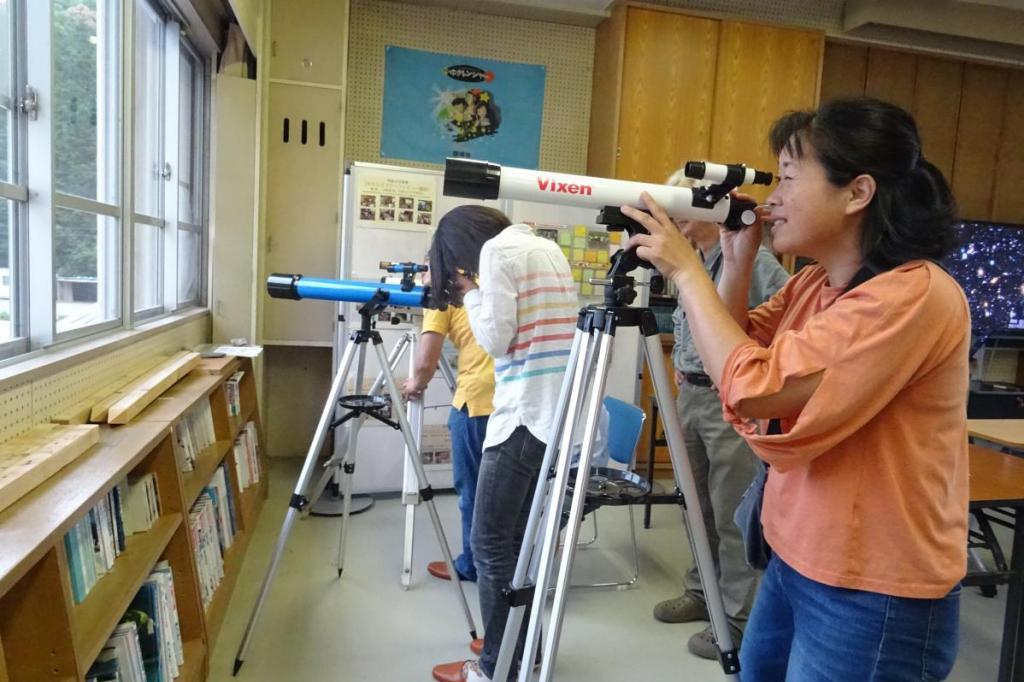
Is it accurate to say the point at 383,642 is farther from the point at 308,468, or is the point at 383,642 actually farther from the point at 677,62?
the point at 677,62

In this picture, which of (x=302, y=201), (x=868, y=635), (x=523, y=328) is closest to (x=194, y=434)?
(x=523, y=328)

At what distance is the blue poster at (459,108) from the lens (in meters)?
4.05

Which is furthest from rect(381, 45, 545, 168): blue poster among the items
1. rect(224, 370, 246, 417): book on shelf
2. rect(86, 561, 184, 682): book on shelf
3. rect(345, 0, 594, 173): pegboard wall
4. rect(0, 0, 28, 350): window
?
rect(86, 561, 184, 682): book on shelf

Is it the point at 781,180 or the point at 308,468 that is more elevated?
the point at 781,180

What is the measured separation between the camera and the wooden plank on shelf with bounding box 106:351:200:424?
5.59 ft

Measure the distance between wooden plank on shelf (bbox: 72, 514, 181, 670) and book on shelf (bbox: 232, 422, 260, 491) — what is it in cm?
108

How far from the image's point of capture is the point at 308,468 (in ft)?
6.57

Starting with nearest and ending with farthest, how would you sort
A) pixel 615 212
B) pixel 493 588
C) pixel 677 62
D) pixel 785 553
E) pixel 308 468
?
pixel 785 553 → pixel 615 212 → pixel 493 588 → pixel 308 468 → pixel 677 62

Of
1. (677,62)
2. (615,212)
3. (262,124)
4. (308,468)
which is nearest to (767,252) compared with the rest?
(615,212)

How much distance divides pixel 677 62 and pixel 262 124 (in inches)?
96.8

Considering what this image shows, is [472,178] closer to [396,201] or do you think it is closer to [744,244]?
[744,244]

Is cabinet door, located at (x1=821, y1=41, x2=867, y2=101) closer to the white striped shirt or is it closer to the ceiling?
the ceiling

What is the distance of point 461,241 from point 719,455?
111 centimetres

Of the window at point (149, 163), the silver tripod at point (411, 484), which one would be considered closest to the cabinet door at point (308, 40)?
the window at point (149, 163)
